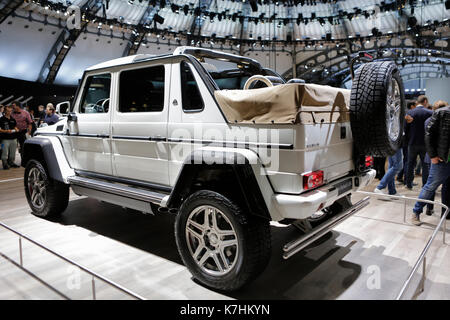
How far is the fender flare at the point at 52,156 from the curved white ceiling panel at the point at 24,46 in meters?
14.9

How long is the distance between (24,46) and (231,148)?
61.2 ft

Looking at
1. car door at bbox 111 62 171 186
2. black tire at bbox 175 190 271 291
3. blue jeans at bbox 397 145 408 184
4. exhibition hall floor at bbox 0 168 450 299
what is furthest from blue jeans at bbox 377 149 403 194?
car door at bbox 111 62 171 186

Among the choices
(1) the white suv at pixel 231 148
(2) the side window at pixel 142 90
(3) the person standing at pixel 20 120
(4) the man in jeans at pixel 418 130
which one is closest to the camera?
(1) the white suv at pixel 231 148

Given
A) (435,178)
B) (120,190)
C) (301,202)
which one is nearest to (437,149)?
(435,178)

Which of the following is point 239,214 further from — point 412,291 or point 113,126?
point 113,126

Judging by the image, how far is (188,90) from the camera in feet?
9.94

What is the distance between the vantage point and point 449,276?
296 cm

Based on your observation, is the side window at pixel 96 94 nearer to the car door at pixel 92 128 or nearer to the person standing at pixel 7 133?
the car door at pixel 92 128

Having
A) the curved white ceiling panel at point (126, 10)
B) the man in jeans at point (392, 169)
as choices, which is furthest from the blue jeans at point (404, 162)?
the curved white ceiling panel at point (126, 10)

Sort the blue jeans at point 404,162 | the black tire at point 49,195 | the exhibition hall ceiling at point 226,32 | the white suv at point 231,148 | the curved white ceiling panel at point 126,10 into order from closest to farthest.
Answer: the white suv at point 231,148 → the black tire at point 49,195 → the blue jeans at point 404,162 → the exhibition hall ceiling at point 226,32 → the curved white ceiling panel at point 126,10

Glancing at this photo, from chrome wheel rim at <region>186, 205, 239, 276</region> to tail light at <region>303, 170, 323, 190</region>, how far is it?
0.66m

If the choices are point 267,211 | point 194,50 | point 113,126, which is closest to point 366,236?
point 267,211

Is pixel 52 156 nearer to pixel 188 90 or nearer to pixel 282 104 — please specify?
pixel 188 90

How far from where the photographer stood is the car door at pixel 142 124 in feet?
10.4
